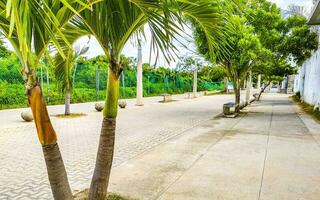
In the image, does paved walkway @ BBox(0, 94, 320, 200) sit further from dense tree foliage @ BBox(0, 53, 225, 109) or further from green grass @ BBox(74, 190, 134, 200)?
dense tree foliage @ BBox(0, 53, 225, 109)

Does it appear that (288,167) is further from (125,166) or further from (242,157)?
(125,166)

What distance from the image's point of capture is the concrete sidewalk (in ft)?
14.3

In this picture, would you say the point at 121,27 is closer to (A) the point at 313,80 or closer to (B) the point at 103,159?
(B) the point at 103,159

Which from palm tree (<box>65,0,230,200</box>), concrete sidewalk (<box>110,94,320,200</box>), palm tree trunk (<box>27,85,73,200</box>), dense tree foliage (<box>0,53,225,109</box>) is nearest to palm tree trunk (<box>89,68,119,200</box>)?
palm tree (<box>65,0,230,200</box>)

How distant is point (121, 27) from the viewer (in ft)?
10.2

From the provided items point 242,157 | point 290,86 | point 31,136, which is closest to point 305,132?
point 242,157

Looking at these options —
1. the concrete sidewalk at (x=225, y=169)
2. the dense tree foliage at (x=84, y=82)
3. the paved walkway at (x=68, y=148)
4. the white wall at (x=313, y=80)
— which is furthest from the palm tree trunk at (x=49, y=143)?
the white wall at (x=313, y=80)

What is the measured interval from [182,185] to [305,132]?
674cm

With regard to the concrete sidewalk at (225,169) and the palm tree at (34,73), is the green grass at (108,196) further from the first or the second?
the palm tree at (34,73)

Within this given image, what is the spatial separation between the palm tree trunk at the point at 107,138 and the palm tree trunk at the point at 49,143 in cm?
45

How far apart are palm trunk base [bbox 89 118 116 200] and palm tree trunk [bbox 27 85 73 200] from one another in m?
0.45

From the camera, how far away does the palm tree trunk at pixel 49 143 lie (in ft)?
8.73

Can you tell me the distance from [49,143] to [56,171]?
315 mm

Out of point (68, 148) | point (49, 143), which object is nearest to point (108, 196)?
point (49, 143)
